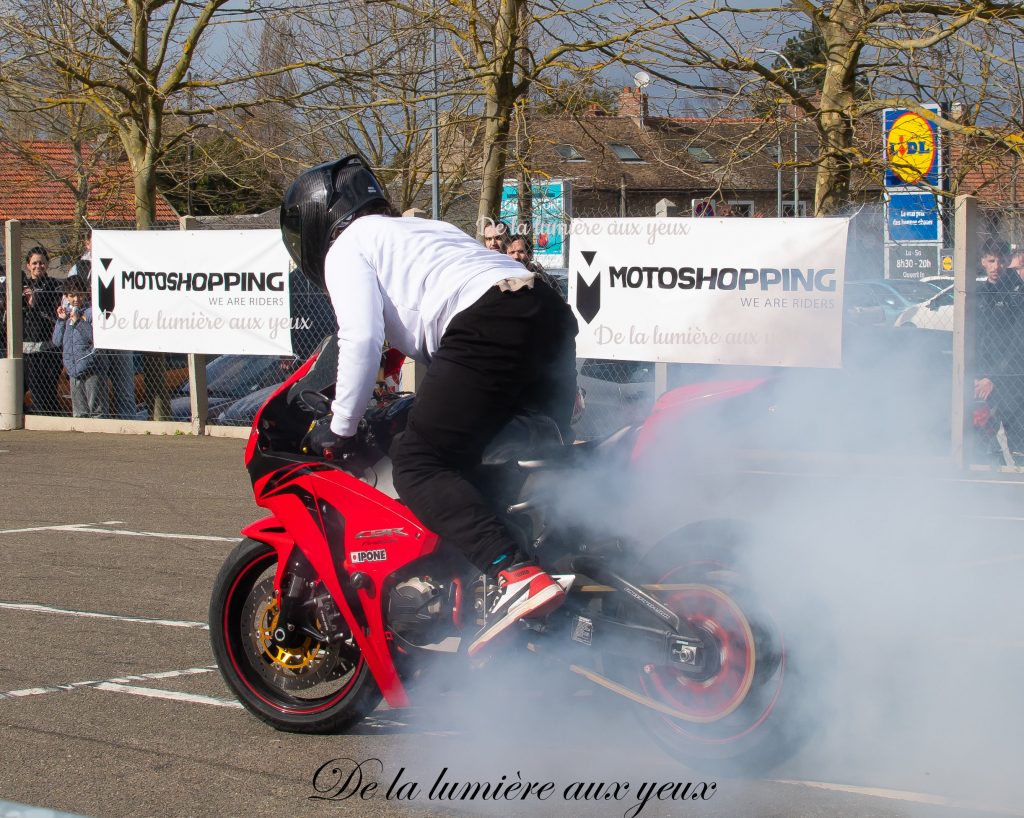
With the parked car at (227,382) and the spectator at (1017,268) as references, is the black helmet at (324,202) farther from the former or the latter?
the parked car at (227,382)

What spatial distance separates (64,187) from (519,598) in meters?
25.1

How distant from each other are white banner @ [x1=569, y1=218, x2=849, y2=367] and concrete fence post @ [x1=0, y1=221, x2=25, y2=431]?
7193 millimetres

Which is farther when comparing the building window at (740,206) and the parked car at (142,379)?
the parked car at (142,379)

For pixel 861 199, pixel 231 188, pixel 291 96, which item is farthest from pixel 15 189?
pixel 861 199

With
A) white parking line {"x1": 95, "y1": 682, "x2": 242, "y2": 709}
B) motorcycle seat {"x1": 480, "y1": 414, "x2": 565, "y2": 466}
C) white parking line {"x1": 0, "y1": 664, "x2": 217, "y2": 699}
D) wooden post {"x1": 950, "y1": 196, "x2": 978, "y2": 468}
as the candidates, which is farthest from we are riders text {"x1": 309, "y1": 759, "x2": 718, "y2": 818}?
wooden post {"x1": 950, "y1": 196, "x2": 978, "y2": 468}

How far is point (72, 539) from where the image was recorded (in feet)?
27.6

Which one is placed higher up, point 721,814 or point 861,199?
point 861,199

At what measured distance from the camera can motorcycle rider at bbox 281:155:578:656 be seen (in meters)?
3.98

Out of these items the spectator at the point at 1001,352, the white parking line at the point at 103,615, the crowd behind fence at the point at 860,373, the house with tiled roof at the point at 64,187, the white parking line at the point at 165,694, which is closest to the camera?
the white parking line at the point at 165,694

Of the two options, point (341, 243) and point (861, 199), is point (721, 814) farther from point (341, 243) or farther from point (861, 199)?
point (861, 199)

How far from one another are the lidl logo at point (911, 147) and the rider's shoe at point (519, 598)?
955cm

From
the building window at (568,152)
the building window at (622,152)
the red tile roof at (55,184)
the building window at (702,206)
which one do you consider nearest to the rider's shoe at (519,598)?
the building window at (702,206)

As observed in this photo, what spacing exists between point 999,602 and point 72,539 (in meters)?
5.79

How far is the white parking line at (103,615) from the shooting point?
6.16 metres
